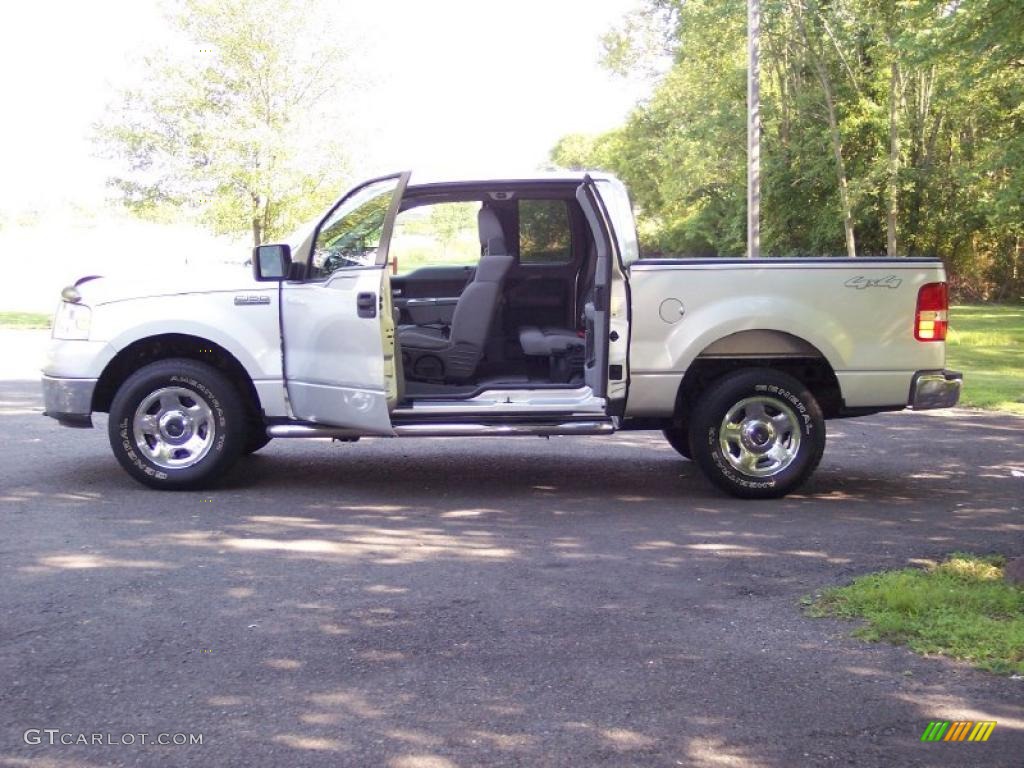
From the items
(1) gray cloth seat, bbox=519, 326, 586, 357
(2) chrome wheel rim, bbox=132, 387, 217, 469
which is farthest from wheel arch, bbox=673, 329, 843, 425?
(2) chrome wheel rim, bbox=132, 387, 217, 469

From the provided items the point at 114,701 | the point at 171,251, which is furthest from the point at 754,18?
the point at 114,701

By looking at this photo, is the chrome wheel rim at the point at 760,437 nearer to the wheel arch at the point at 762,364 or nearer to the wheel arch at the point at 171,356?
the wheel arch at the point at 762,364

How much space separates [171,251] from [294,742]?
3129 centimetres

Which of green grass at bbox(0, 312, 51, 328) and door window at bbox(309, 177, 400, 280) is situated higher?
door window at bbox(309, 177, 400, 280)

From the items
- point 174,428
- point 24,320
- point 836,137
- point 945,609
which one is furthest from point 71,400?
point 836,137

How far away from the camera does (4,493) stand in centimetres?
789

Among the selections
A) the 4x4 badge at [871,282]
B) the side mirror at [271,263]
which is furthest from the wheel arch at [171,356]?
the 4x4 badge at [871,282]

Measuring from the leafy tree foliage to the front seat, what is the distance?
76.9 feet

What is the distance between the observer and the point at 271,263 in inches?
306

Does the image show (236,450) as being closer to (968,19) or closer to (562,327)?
(562,327)

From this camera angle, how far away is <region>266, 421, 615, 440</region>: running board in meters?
7.67

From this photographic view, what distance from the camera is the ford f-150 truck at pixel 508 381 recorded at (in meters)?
7.62

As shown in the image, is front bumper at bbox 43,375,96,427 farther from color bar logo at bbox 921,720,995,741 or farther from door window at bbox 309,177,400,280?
color bar logo at bbox 921,720,995,741

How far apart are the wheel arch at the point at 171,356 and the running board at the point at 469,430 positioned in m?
0.41
